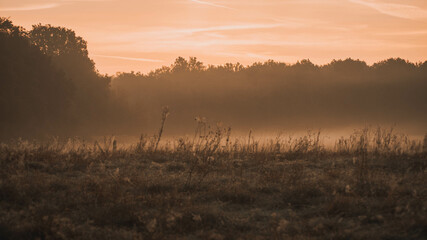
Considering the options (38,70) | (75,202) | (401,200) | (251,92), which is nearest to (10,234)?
(75,202)

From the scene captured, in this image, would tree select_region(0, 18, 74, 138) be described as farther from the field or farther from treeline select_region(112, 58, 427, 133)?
the field

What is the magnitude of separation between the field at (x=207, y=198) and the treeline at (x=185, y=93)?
72.3 feet

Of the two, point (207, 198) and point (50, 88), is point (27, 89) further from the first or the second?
point (207, 198)

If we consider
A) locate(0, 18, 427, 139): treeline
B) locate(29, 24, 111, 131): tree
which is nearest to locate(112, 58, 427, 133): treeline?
locate(0, 18, 427, 139): treeline

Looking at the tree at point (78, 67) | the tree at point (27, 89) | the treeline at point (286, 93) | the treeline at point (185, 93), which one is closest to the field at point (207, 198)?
the tree at point (27, 89)

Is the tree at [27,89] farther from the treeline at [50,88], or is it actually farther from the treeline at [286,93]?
the treeline at [286,93]

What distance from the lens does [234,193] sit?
21.4 ft

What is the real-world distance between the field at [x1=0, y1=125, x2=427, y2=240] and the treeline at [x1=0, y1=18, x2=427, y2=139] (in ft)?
72.3

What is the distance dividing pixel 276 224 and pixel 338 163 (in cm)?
430

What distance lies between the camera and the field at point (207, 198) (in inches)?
198

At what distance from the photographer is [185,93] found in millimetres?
53938

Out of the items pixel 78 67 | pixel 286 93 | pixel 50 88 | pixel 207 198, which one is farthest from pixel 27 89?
pixel 286 93

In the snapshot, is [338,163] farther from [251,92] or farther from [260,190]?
[251,92]

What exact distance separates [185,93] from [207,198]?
157 ft
